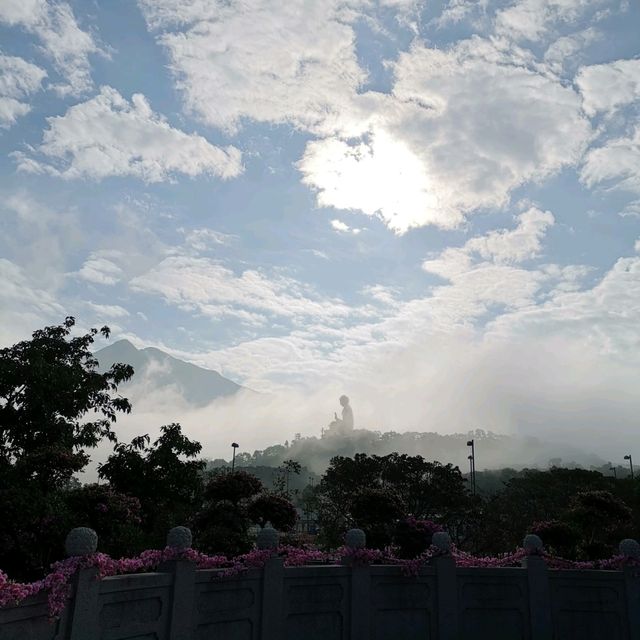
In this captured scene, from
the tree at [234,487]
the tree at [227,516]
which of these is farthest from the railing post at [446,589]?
the tree at [234,487]

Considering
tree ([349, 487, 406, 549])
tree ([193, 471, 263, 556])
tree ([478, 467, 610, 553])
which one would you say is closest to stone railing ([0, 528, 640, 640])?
tree ([193, 471, 263, 556])

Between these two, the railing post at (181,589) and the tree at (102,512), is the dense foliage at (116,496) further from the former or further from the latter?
the railing post at (181,589)

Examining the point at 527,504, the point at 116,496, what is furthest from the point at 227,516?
the point at 527,504

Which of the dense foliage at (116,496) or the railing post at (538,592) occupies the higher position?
the dense foliage at (116,496)

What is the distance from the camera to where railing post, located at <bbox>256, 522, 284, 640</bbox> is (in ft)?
47.9

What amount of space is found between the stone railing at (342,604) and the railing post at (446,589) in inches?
1.1

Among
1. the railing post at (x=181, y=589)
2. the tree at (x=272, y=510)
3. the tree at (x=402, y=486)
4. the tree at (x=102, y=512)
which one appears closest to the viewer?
the railing post at (x=181, y=589)

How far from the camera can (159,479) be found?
23406mm

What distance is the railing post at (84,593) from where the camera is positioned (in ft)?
36.4

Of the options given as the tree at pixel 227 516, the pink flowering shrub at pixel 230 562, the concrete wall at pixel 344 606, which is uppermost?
the tree at pixel 227 516

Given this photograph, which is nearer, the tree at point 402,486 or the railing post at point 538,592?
the railing post at point 538,592

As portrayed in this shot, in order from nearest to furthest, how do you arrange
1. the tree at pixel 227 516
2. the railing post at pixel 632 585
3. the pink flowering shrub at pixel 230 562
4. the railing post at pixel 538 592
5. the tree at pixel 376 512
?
the pink flowering shrub at pixel 230 562
the railing post at pixel 538 592
the tree at pixel 227 516
the railing post at pixel 632 585
the tree at pixel 376 512

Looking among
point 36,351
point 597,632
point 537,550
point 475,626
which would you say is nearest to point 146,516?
point 36,351

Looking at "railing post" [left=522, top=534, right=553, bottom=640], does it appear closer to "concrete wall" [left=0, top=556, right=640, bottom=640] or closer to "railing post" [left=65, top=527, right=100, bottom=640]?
"concrete wall" [left=0, top=556, right=640, bottom=640]
